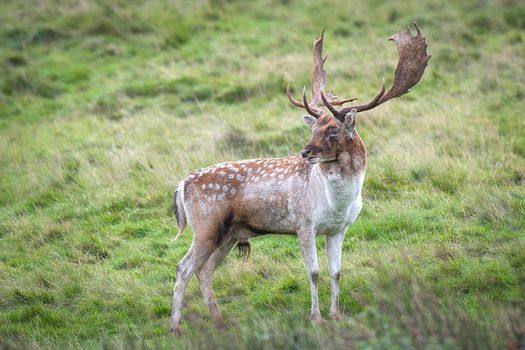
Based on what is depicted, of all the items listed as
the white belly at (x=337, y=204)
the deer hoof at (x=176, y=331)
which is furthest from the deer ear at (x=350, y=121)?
the deer hoof at (x=176, y=331)

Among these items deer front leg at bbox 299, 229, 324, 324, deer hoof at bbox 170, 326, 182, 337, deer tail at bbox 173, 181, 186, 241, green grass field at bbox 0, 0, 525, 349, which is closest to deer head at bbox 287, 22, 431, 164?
deer front leg at bbox 299, 229, 324, 324

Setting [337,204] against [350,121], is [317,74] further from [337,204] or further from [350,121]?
[337,204]

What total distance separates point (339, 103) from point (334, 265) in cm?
151

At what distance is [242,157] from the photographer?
10.5 metres

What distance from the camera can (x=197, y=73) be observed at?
14.2m

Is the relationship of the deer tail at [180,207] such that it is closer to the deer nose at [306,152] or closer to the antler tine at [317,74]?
the deer nose at [306,152]

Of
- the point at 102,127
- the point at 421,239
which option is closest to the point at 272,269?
the point at 421,239

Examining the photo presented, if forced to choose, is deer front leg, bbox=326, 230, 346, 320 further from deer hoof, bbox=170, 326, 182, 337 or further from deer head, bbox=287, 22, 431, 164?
deer hoof, bbox=170, 326, 182, 337

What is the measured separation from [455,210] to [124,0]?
39.4 ft

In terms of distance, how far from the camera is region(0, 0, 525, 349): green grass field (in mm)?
6461

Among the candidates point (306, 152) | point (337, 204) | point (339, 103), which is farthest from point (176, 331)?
point (339, 103)

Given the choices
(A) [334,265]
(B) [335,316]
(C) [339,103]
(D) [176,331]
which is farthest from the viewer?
(C) [339,103]

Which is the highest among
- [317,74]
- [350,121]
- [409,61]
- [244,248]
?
[409,61]

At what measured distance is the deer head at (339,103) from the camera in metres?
6.56
